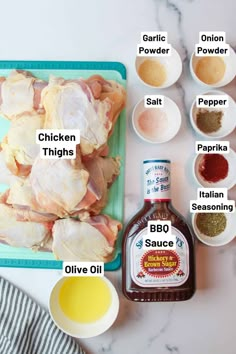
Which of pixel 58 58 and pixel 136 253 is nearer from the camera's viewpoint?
pixel 136 253

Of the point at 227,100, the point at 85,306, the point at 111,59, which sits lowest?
the point at 85,306

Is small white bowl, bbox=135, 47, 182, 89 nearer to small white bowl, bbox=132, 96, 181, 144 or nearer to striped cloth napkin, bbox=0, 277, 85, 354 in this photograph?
small white bowl, bbox=132, 96, 181, 144

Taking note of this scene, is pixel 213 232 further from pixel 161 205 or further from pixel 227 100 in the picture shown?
pixel 227 100

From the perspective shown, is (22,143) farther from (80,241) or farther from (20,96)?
Result: (80,241)

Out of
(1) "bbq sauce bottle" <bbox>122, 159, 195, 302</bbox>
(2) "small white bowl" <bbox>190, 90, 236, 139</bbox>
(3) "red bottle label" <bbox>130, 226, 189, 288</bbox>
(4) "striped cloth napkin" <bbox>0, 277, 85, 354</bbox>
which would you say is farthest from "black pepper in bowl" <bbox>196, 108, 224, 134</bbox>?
(4) "striped cloth napkin" <bbox>0, 277, 85, 354</bbox>

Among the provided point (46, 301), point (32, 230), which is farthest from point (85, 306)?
point (32, 230)

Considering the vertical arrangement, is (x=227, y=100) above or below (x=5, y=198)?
above
